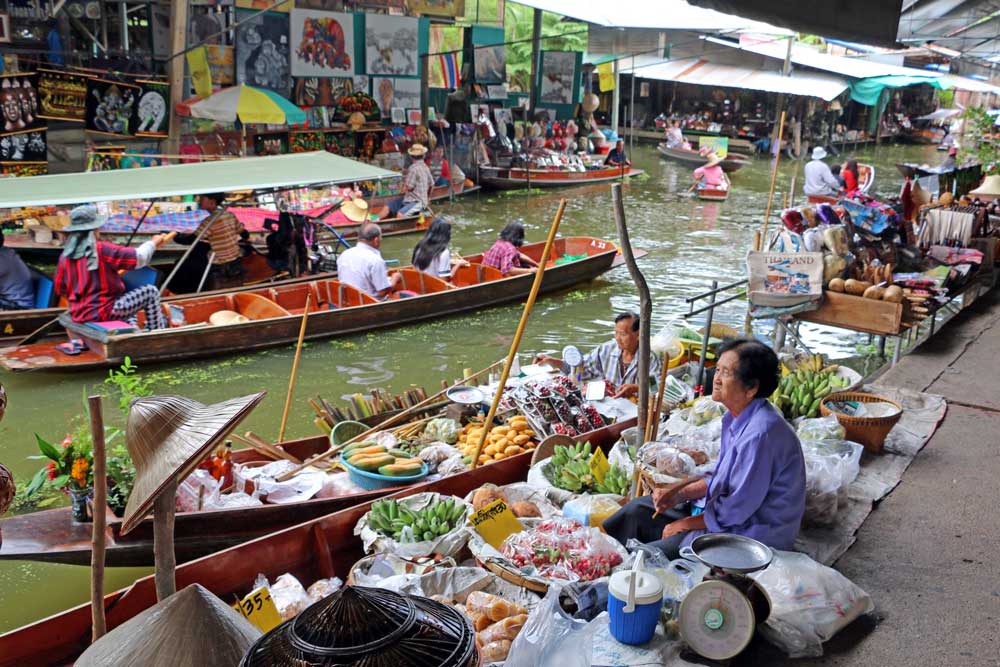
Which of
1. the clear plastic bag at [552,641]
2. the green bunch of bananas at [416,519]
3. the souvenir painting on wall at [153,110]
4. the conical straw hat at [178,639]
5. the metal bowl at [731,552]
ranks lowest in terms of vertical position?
the green bunch of bananas at [416,519]

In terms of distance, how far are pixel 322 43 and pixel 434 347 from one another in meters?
8.04

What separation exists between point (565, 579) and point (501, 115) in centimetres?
1704

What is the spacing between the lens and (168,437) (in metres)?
1.73

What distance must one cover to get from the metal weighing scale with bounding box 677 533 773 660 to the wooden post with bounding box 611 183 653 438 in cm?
111

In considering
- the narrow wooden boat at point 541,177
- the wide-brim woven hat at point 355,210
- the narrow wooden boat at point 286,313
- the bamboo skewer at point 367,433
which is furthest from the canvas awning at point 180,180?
the narrow wooden boat at point 541,177

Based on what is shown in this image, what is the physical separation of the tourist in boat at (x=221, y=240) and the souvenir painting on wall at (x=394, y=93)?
723 centimetres

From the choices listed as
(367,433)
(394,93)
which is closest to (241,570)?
(367,433)

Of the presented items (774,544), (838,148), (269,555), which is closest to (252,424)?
(269,555)

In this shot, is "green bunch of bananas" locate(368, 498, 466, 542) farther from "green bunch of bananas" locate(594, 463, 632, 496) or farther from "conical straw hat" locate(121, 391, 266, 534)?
"conical straw hat" locate(121, 391, 266, 534)

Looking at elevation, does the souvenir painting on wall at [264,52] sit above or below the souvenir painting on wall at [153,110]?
above

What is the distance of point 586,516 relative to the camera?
409 cm

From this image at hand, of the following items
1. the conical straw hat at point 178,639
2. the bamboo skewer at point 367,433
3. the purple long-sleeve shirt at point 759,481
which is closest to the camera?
the conical straw hat at point 178,639

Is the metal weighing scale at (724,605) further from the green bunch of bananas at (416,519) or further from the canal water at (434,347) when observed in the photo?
the canal water at (434,347)

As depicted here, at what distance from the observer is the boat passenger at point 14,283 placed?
796 cm
